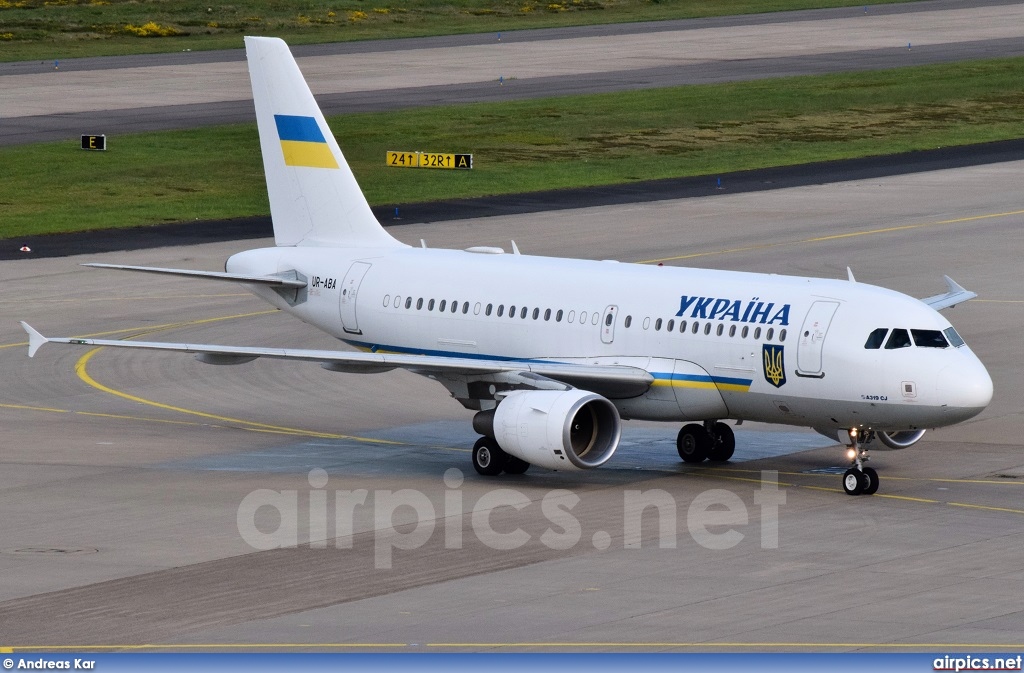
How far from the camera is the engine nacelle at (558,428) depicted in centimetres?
3803

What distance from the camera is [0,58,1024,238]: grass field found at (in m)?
85.1

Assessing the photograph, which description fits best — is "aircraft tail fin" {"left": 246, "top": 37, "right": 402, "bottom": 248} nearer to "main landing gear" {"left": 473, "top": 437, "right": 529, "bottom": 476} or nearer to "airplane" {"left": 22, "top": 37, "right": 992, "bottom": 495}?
"airplane" {"left": 22, "top": 37, "right": 992, "bottom": 495}

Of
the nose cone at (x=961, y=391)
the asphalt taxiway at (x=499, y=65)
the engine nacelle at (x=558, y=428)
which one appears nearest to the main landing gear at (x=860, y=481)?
the nose cone at (x=961, y=391)

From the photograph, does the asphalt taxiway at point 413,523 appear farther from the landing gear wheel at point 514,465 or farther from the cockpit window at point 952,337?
the cockpit window at point 952,337

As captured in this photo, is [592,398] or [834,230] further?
[834,230]

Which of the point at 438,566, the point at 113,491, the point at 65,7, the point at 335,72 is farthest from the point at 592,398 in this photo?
the point at 65,7

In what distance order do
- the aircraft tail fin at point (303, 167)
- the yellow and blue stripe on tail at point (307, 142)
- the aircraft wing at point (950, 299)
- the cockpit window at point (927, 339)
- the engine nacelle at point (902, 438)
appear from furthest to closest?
1. the yellow and blue stripe on tail at point (307, 142)
2. the aircraft tail fin at point (303, 167)
3. the aircraft wing at point (950, 299)
4. the engine nacelle at point (902, 438)
5. the cockpit window at point (927, 339)

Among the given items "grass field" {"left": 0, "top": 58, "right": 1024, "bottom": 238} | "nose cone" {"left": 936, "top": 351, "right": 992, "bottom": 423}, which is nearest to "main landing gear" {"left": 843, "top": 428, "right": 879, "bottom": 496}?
"nose cone" {"left": 936, "top": 351, "right": 992, "bottom": 423}

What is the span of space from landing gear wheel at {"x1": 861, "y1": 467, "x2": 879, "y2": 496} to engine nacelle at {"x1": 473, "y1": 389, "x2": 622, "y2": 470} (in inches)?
206

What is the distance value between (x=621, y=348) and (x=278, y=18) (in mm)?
115708

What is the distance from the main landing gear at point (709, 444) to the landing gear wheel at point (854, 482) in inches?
174

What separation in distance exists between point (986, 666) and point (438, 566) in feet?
34.8

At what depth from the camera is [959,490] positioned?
38.3 metres

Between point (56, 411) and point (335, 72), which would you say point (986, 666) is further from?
point (335, 72)
